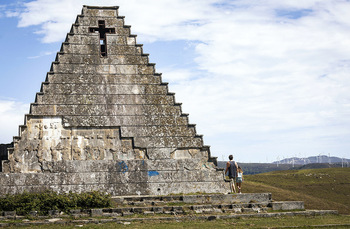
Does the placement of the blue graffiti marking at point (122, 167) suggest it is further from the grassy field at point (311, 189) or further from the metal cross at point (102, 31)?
the grassy field at point (311, 189)

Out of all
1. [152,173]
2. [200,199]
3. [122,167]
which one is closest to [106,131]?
[122,167]

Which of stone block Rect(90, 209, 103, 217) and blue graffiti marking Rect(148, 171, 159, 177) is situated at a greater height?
blue graffiti marking Rect(148, 171, 159, 177)

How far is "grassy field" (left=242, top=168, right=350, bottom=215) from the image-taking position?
36.9 metres

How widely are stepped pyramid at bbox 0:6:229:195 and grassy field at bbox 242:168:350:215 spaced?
12468 mm

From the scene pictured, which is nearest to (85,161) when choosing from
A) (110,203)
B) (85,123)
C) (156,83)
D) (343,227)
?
(85,123)

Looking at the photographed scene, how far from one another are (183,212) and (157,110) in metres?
7.21

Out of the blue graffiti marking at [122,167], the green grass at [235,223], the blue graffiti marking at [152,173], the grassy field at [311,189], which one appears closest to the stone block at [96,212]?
the green grass at [235,223]

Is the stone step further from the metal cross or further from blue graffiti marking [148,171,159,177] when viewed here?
the metal cross

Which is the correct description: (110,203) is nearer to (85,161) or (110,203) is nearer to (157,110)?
(85,161)

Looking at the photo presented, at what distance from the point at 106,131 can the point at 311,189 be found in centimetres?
3536

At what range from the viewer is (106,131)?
2372cm

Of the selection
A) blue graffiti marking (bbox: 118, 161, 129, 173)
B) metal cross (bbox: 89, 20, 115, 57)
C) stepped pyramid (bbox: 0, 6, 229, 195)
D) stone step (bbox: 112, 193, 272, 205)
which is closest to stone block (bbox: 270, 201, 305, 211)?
stone step (bbox: 112, 193, 272, 205)

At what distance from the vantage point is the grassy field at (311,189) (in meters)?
Answer: 36.9

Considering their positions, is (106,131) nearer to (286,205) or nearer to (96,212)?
(96,212)
